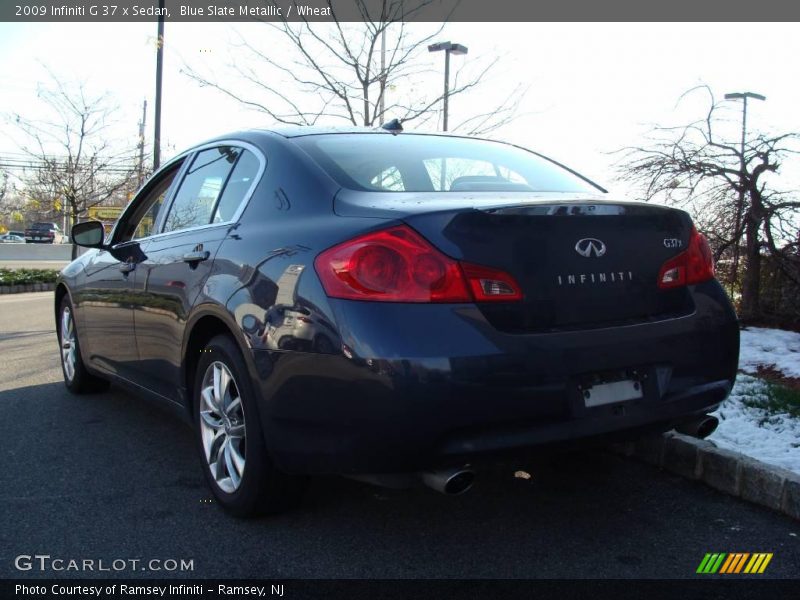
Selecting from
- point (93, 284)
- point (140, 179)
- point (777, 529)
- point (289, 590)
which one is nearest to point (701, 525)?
point (777, 529)

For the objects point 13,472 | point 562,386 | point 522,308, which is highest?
point 522,308

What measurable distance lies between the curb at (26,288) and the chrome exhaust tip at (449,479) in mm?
19301

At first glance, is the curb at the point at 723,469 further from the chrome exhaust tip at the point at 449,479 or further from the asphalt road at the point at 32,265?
the asphalt road at the point at 32,265

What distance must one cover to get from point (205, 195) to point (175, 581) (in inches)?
78.9

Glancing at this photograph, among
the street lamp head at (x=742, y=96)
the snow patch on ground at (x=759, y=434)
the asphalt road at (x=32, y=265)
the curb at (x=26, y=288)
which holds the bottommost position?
the asphalt road at (x=32, y=265)

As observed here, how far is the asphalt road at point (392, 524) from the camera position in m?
2.74

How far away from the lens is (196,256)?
3488 millimetres

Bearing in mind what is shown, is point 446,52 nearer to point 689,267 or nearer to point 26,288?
point 689,267

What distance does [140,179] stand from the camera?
23.6 m

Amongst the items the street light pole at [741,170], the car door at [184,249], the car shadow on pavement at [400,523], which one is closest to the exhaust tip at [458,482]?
the car shadow on pavement at [400,523]

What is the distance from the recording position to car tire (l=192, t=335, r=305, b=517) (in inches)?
116

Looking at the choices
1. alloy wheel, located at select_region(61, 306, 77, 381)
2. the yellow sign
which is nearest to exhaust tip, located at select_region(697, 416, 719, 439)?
alloy wheel, located at select_region(61, 306, 77, 381)

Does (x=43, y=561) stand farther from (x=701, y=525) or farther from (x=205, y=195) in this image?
(x=701, y=525)

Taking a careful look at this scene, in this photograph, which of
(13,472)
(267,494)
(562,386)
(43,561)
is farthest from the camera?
(13,472)
